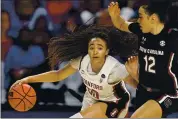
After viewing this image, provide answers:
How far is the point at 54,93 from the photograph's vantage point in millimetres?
4215

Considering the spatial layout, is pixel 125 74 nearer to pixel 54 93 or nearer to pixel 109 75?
pixel 109 75

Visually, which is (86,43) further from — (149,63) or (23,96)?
(23,96)

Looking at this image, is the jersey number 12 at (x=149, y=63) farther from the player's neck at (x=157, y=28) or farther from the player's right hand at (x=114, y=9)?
the player's right hand at (x=114, y=9)

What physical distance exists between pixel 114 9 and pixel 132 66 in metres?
0.57

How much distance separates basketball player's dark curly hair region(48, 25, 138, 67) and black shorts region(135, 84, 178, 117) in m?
0.39

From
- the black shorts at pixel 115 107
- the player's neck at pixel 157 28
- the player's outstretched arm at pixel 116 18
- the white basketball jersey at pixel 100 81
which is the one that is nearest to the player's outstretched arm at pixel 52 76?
the white basketball jersey at pixel 100 81

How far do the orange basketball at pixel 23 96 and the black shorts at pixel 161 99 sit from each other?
1006 mm

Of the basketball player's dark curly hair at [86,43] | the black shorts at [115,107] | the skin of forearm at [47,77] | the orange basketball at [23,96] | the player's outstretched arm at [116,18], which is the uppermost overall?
the player's outstretched arm at [116,18]

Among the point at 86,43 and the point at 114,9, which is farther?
the point at 86,43

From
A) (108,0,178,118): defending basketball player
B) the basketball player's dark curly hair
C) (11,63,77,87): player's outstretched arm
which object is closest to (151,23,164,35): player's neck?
(108,0,178,118): defending basketball player

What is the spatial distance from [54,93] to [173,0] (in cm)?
143

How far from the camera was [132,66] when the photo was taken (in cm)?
416

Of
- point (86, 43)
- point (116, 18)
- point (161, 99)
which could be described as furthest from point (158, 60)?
point (86, 43)

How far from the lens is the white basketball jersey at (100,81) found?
4180mm
